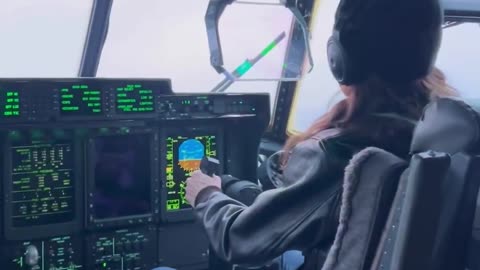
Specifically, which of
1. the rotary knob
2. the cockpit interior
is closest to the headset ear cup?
the cockpit interior

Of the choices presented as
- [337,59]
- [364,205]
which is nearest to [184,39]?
[337,59]

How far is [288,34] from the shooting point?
11.1 feet

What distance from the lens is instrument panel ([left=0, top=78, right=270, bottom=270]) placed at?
1950mm

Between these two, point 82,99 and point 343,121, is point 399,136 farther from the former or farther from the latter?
point 82,99

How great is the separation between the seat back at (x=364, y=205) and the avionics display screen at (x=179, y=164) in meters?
0.96

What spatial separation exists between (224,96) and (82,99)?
1.54 feet

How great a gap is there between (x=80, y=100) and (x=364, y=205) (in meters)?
1.07

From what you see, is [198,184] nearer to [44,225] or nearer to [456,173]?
[44,225]

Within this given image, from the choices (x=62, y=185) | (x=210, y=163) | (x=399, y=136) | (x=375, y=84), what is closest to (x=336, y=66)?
(x=375, y=84)

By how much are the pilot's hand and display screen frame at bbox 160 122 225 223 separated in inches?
11.0

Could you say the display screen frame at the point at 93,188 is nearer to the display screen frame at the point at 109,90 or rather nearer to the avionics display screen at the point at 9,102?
the display screen frame at the point at 109,90

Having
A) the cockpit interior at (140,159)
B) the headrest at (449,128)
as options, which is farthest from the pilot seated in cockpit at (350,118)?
the headrest at (449,128)

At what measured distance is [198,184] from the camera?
1831mm

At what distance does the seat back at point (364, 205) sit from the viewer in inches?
47.6
